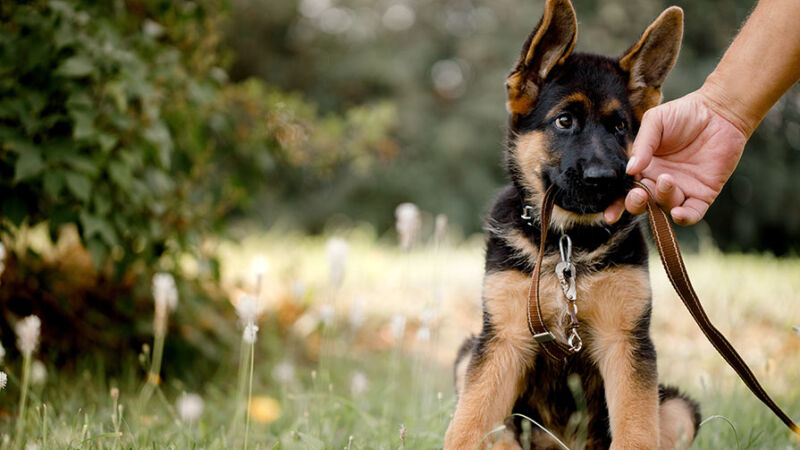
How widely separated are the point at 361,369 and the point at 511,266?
2.85 meters

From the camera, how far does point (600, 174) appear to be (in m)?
2.43

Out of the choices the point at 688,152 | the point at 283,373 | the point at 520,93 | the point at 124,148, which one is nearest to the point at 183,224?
the point at 124,148

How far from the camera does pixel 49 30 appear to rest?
3.38 metres

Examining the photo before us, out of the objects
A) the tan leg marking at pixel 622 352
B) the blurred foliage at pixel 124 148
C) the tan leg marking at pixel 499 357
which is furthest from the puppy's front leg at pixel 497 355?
the blurred foliage at pixel 124 148

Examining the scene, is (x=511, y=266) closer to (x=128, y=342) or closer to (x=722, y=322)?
(x=128, y=342)

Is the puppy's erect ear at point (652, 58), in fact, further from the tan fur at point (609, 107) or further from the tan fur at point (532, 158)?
the tan fur at point (532, 158)

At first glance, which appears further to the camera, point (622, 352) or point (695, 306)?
point (622, 352)

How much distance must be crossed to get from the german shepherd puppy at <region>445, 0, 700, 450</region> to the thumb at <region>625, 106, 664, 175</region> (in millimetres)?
104

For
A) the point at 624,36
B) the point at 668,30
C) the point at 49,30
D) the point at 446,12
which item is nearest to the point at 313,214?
the point at 446,12

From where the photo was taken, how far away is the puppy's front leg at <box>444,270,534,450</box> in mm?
2633

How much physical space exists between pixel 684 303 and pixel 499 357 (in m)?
0.77

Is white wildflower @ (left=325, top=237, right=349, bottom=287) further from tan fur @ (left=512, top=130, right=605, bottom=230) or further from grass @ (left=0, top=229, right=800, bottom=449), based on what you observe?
tan fur @ (left=512, top=130, right=605, bottom=230)

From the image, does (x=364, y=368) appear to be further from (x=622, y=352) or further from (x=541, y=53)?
(x=541, y=53)

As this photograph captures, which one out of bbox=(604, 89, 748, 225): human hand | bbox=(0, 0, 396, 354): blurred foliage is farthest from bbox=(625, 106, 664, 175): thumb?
bbox=(0, 0, 396, 354): blurred foliage
